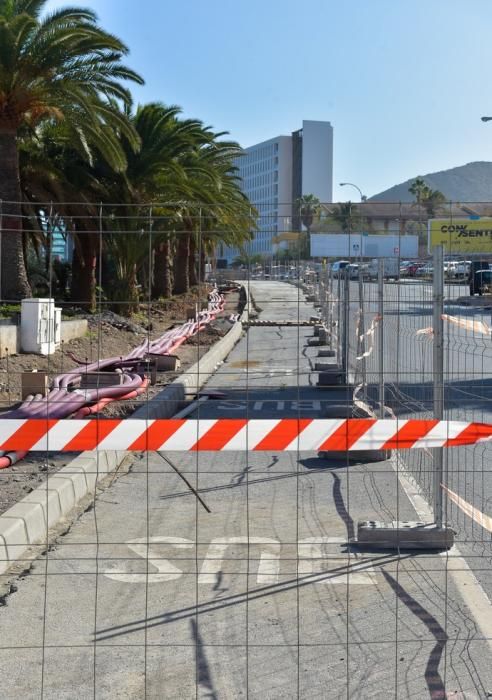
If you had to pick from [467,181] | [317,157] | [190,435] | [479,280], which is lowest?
[190,435]

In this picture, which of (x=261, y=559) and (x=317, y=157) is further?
(x=317, y=157)

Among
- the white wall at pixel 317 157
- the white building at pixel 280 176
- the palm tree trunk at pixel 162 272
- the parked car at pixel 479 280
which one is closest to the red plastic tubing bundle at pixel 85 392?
the white building at pixel 280 176

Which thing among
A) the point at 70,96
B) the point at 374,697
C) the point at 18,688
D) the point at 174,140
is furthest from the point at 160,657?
the point at 174,140

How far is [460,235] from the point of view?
6930 millimetres

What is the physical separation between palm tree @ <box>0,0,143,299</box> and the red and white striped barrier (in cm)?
1698

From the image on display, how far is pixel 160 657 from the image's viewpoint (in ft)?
16.5

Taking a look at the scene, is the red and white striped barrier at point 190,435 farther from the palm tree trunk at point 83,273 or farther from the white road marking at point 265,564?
the palm tree trunk at point 83,273

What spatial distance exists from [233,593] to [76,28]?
700 inches

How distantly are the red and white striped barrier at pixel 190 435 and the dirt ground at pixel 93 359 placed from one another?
1237 mm

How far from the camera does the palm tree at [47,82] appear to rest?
21094mm

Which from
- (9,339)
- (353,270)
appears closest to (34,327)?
(9,339)

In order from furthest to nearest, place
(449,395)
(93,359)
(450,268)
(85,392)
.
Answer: (93,359) < (449,395) < (85,392) < (450,268)

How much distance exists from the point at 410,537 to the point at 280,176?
31.6 metres

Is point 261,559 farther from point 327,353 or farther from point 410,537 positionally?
point 327,353
